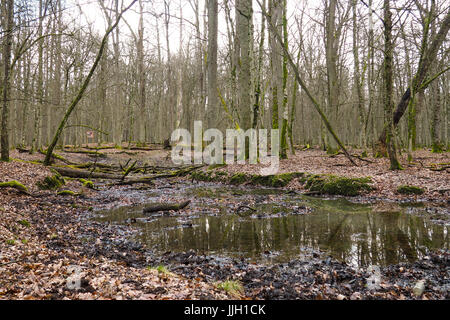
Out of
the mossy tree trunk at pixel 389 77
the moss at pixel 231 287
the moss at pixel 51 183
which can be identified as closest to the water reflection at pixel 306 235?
the moss at pixel 231 287

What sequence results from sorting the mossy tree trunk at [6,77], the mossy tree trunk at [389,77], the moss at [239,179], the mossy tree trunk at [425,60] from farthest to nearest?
1. the moss at [239,179]
2. the mossy tree trunk at [425,60]
3. the mossy tree trunk at [389,77]
4. the mossy tree trunk at [6,77]

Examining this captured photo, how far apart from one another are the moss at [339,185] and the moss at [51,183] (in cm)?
1102

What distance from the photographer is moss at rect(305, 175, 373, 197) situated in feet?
35.3

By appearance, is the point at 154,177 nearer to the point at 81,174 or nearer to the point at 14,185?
the point at 81,174

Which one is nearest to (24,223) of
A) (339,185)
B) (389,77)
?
(339,185)

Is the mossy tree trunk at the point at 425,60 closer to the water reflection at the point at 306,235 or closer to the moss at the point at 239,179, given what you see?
the water reflection at the point at 306,235

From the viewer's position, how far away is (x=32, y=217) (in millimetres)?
7094

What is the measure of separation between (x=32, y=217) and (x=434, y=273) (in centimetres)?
873

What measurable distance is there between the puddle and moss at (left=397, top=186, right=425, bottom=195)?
1.99 m

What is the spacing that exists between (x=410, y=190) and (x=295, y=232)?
20.4 ft

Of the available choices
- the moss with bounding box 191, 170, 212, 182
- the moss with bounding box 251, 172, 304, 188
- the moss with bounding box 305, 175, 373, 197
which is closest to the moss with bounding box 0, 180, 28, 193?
the moss with bounding box 191, 170, 212, 182

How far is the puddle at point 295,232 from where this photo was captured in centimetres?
507
